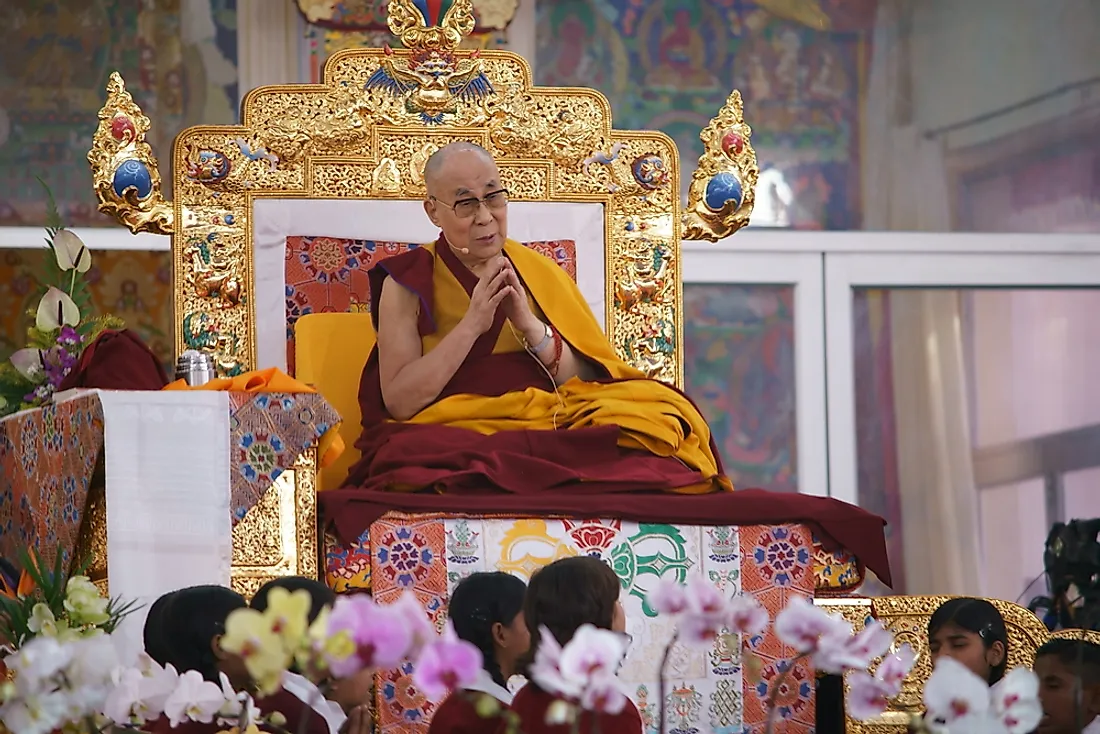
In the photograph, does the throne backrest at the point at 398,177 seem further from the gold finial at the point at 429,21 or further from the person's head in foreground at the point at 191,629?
the person's head in foreground at the point at 191,629

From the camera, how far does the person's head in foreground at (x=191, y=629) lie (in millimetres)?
2807

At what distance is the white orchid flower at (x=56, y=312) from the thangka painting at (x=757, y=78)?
128 inches

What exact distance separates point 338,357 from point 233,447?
1.32 m

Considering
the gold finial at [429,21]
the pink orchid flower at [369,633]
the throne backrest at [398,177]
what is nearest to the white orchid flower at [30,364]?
the throne backrest at [398,177]

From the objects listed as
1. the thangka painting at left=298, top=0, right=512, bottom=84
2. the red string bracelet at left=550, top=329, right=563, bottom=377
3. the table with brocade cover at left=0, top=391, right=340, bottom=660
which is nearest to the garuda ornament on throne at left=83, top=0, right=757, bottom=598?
the red string bracelet at left=550, top=329, right=563, bottom=377

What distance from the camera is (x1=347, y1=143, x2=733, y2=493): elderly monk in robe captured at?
3947 millimetres

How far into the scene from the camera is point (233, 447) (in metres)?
3.51

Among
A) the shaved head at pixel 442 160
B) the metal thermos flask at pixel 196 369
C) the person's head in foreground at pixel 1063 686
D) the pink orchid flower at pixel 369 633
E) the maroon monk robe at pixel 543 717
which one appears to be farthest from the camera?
the shaved head at pixel 442 160

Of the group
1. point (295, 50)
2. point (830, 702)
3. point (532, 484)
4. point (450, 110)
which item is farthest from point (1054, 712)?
point (295, 50)

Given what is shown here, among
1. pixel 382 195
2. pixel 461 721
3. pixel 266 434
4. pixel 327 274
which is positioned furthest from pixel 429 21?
pixel 461 721

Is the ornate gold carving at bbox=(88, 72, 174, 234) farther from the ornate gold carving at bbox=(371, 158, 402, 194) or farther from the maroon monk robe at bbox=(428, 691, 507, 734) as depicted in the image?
the maroon monk robe at bbox=(428, 691, 507, 734)

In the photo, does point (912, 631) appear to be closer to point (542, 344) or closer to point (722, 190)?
point (542, 344)

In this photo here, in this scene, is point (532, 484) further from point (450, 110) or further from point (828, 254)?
point (828, 254)

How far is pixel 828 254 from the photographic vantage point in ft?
24.0
